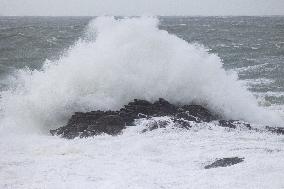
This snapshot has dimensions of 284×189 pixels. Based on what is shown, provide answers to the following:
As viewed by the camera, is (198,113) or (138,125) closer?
(138,125)

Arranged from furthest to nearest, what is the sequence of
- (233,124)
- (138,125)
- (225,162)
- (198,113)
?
(198,113) → (233,124) → (138,125) → (225,162)

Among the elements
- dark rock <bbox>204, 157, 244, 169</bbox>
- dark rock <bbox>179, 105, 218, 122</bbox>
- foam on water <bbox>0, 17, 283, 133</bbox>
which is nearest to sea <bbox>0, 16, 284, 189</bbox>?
foam on water <bbox>0, 17, 283, 133</bbox>

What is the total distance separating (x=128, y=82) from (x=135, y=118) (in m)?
2.15

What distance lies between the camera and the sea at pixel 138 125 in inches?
244

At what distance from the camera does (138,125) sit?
29.6 feet

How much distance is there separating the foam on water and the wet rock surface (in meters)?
0.97

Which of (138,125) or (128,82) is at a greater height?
(128,82)

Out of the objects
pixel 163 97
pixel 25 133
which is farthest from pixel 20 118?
pixel 163 97


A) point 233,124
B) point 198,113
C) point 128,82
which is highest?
point 128,82

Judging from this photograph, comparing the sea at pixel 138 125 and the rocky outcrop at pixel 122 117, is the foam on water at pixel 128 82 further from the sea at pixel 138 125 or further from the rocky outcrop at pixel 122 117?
the rocky outcrop at pixel 122 117

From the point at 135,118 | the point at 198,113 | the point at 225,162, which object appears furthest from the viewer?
the point at 198,113

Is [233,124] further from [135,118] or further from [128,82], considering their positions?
[128,82]

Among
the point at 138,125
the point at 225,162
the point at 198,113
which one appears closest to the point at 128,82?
the point at 198,113

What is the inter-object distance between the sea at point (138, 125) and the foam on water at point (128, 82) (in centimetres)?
3
